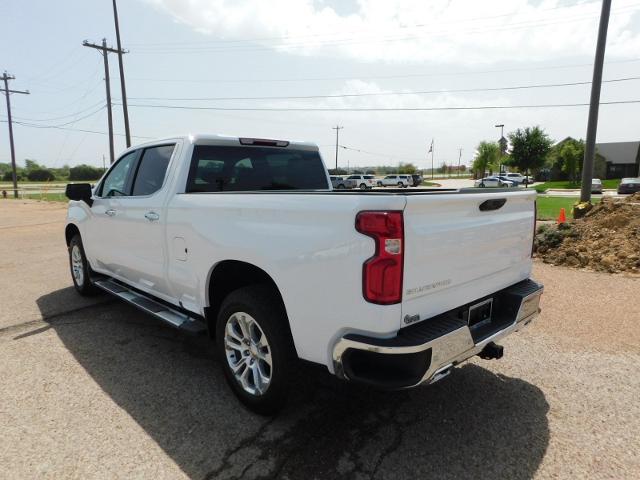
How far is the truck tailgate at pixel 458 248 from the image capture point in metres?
2.27

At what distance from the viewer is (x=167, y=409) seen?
312cm

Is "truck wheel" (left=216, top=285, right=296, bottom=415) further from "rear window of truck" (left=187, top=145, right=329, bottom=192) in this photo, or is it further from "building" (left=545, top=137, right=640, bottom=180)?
"building" (left=545, top=137, right=640, bottom=180)

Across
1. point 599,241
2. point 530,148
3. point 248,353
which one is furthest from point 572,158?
point 248,353

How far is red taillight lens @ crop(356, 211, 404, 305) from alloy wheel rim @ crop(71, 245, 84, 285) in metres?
4.93

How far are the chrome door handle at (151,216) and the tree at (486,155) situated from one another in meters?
89.9

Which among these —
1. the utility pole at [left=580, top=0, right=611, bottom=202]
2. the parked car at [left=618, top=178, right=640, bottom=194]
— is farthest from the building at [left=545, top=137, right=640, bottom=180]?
the utility pole at [left=580, top=0, right=611, bottom=202]

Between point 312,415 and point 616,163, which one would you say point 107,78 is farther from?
point 616,163

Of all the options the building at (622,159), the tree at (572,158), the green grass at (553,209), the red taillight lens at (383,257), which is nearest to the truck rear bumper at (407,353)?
the red taillight lens at (383,257)

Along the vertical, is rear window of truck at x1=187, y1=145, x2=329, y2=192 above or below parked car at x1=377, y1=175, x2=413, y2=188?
above

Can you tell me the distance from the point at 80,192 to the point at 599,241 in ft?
27.8

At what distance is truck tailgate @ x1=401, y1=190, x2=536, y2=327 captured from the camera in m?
2.27

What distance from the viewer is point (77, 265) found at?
5.95 m

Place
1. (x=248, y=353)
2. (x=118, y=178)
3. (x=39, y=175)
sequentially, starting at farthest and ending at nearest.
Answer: (x=39, y=175)
(x=118, y=178)
(x=248, y=353)

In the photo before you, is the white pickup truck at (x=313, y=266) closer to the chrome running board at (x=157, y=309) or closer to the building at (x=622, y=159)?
the chrome running board at (x=157, y=309)
